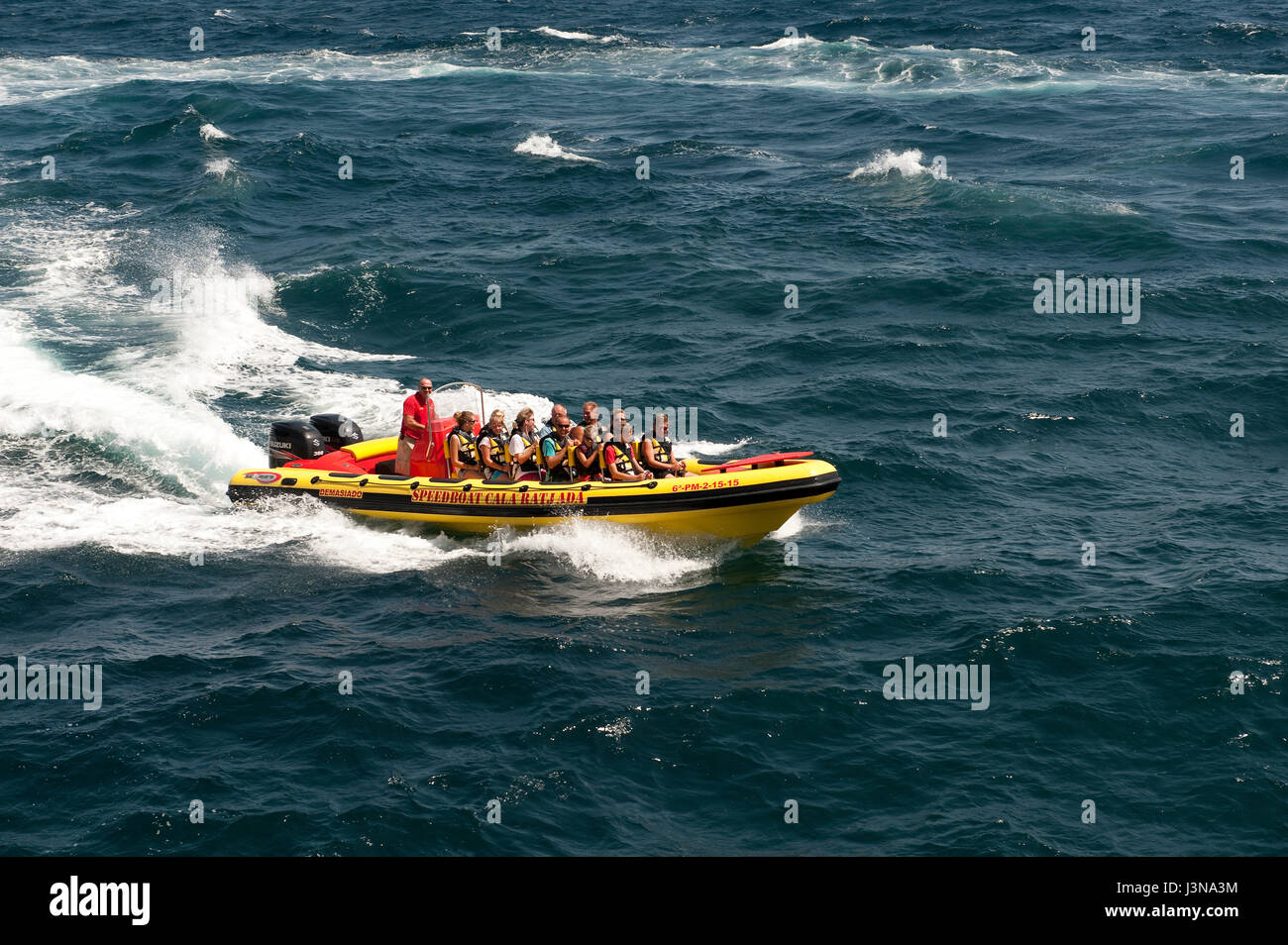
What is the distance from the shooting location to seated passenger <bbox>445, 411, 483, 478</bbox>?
21.3 m

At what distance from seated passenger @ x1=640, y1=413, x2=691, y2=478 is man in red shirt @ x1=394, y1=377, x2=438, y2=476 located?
3578mm

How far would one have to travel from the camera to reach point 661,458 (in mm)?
20672

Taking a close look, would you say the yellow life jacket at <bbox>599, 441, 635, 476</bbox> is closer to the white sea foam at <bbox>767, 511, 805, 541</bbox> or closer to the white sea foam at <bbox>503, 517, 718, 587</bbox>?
the white sea foam at <bbox>503, 517, 718, 587</bbox>

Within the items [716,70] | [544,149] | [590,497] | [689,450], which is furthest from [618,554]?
[716,70]

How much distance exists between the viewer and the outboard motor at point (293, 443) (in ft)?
73.2

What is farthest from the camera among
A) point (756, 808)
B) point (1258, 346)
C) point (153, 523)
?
point (1258, 346)

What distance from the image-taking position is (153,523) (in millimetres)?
21578

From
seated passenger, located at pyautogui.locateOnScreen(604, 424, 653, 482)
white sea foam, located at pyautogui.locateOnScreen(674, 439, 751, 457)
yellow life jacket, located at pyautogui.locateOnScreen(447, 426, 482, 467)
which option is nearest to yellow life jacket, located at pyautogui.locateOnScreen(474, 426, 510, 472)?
yellow life jacket, located at pyautogui.locateOnScreen(447, 426, 482, 467)

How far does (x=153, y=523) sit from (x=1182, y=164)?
31142 mm

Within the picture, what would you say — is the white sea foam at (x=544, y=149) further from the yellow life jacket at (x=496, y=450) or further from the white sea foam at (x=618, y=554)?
the white sea foam at (x=618, y=554)

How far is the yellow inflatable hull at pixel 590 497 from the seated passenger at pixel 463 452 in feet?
1.54


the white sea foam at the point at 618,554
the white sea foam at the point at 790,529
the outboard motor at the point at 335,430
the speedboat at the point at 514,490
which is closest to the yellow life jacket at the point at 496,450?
the speedboat at the point at 514,490
